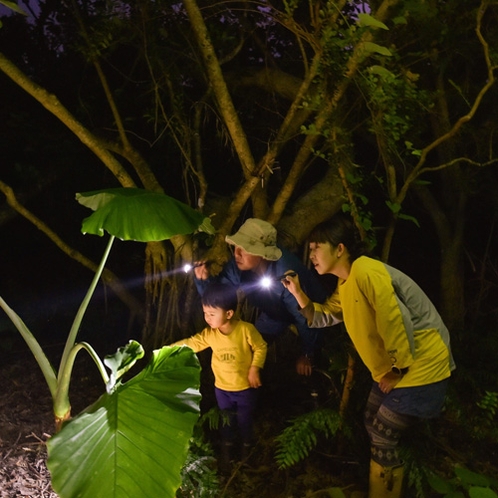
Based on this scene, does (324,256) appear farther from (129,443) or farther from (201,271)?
(129,443)

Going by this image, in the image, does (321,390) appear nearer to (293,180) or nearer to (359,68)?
(293,180)

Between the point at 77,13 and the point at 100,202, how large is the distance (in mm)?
1577

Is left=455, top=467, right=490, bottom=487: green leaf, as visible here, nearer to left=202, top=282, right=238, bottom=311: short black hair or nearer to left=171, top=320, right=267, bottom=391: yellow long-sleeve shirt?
left=171, top=320, right=267, bottom=391: yellow long-sleeve shirt

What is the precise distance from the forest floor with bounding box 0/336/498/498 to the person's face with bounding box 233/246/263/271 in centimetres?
87

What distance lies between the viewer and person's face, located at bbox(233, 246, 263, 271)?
253 cm

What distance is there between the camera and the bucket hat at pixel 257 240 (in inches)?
97.8

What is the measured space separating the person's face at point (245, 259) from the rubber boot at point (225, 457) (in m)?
0.99

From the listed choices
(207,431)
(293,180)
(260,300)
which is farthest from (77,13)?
(207,431)

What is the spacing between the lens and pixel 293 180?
2793mm

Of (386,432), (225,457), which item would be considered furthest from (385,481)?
(225,457)

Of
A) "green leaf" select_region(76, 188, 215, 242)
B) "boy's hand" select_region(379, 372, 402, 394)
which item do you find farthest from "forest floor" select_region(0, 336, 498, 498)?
"green leaf" select_region(76, 188, 215, 242)

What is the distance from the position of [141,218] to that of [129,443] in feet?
2.50

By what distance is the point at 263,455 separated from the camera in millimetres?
2824

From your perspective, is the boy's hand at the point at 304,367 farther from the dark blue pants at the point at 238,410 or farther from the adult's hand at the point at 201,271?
the adult's hand at the point at 201,271
